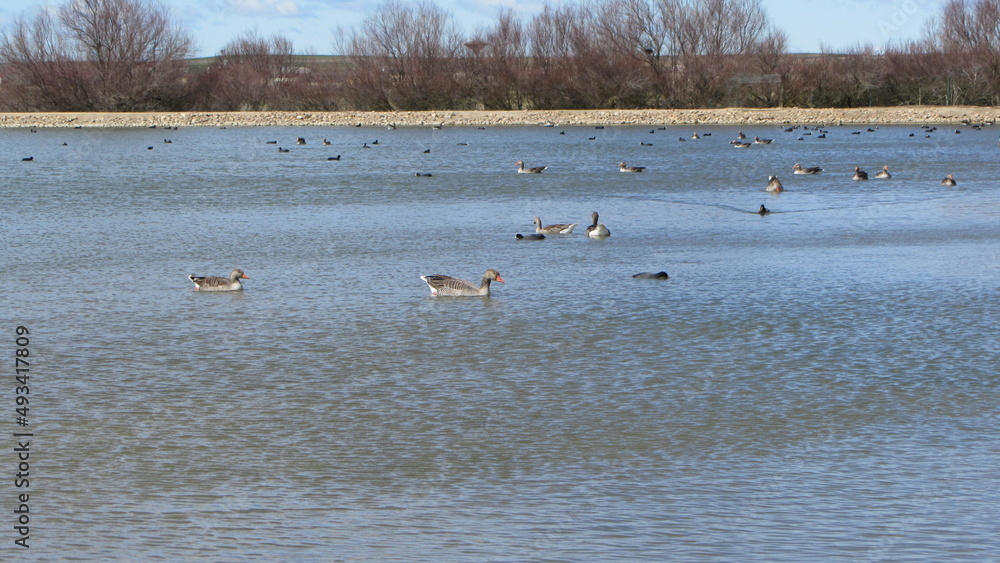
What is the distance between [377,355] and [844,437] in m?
4.56

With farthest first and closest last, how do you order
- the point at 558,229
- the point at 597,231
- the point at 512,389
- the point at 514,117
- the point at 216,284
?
the point at 514,117, the point at 558,229, the point at 597,231, the point at 216,284, the point at 512,389

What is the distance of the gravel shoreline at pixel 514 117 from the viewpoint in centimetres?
6981

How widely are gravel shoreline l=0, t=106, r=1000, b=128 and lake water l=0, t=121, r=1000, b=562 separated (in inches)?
1879

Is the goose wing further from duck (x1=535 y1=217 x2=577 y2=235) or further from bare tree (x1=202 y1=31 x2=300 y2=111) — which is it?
bare tree (x1=202 y1=31 x2=300 y2=111)

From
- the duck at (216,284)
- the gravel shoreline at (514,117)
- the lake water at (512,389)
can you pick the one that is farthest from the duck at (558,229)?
the gravel shoreline at (514,117)

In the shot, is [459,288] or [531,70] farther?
[531,70]

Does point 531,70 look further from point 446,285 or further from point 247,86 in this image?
point 446,285

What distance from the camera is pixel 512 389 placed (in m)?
10.1

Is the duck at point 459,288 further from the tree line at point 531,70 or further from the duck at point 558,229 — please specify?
the tree line at point 531,70

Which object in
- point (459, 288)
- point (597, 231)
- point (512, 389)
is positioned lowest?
point (512, 389)

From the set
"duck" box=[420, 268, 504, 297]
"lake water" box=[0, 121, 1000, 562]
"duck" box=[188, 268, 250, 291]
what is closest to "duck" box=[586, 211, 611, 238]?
"lake water" box=[0, 121, 1000, 562]

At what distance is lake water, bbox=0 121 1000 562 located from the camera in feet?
22.5

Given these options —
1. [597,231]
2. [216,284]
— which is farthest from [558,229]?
[216,284]

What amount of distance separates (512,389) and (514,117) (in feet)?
212
